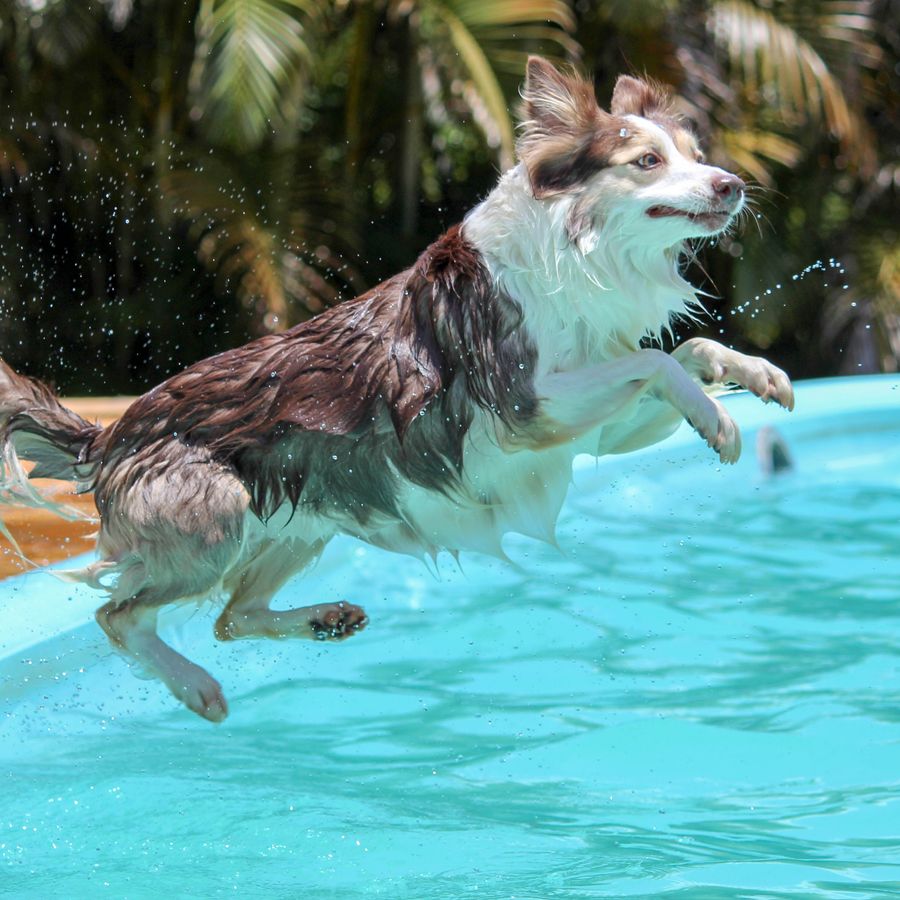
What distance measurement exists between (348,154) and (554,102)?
773cm

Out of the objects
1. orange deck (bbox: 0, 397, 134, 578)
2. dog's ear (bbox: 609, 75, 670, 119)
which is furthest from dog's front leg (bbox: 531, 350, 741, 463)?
orange deck (bbox: 0, 397, 134, 578)

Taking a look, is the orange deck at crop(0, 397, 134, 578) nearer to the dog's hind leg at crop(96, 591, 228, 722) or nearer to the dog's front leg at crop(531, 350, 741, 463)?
the dog's hind leg at crop(96, 591, 228, 722)

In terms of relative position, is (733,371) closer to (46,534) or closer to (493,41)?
(46,534)

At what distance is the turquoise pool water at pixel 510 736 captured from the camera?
12.8ft

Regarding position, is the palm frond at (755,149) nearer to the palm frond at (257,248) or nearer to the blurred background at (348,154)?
the blurred background at (348,154)

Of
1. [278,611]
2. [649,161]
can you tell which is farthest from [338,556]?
[649,161]

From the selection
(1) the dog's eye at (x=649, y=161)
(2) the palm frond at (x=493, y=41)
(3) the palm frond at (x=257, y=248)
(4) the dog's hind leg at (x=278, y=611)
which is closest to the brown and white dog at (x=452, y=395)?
(1) the dog's eye at (x=649, y=161)

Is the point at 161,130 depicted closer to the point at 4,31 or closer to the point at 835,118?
the point at 4,31

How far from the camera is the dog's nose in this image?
440cm

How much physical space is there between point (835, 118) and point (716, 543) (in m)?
5.35

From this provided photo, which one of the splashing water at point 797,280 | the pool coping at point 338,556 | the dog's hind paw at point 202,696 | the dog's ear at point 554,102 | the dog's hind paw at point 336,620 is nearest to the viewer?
the dog's ear at point 554,102

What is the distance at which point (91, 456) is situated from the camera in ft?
16.3

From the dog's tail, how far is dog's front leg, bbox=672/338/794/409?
2059mm

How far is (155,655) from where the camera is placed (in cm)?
483
